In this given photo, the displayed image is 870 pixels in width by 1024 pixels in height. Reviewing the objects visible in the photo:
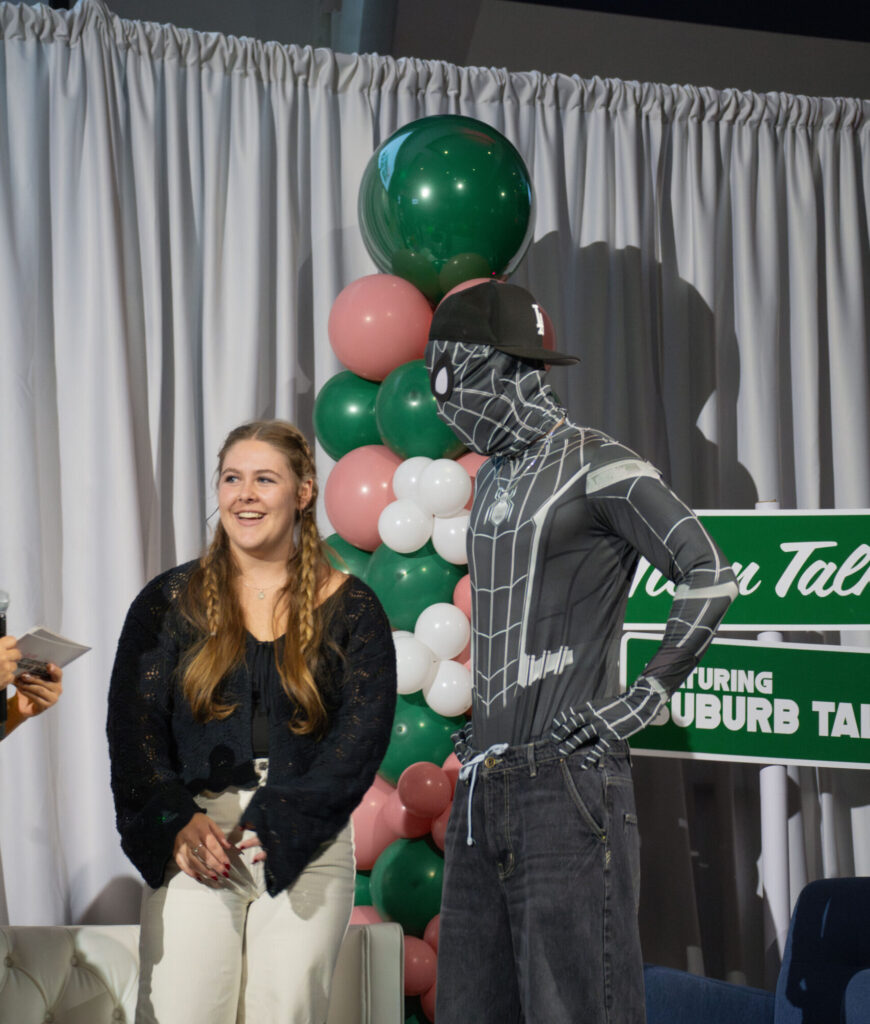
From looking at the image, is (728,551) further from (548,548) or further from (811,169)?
(811,169)

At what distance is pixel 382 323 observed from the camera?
3.21m

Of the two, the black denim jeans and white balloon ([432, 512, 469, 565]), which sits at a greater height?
white balloon ([432, 512, 469, 565])

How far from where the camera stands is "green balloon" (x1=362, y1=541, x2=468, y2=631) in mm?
3129

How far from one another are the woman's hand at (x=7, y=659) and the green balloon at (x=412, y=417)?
144cm

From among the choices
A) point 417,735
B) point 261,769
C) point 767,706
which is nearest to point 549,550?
point 261,769

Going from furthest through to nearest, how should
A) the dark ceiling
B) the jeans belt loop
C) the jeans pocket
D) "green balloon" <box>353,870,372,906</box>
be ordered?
the dark ceiling
"green balloon" <box>353,870,372,906</box>
the jeans belt loop
the jeans pocket

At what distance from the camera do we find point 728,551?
3266mm

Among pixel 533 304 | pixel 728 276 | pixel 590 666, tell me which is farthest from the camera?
pixel 728 276

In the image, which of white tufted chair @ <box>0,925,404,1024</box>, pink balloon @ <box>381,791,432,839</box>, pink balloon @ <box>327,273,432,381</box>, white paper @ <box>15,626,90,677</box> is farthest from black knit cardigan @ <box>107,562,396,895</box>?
pink balloon @ <box>327,273,432,381</box>

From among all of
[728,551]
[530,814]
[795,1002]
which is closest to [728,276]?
[728,551]

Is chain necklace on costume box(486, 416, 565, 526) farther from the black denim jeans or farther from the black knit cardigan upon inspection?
the black denim jeans

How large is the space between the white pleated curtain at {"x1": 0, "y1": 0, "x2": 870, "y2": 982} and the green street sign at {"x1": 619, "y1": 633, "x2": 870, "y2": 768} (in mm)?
820

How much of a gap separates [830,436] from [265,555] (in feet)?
9.50

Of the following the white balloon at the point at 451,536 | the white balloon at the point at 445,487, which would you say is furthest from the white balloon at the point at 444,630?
the white balloon at the point at 445,487
